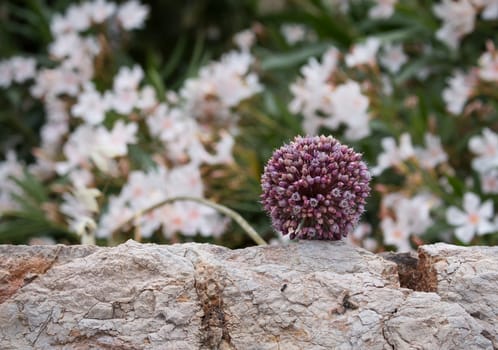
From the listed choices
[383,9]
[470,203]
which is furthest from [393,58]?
[470,203]

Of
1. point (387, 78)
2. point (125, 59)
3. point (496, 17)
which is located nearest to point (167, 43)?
point (125, 59)

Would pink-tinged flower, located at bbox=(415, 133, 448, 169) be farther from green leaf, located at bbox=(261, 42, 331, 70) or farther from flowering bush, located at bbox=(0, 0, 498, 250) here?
green leaf, located at bbox=(261, 42, 331, 70)

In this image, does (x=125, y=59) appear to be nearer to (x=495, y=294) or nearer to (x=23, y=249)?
(x=23, y=249)

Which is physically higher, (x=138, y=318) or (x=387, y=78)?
(x=387, y=78)

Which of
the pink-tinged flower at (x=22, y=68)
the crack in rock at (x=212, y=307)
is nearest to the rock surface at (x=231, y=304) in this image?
the crack in rock at (x=212, y=307)

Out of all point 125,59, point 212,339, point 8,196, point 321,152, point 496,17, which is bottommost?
point 212,339

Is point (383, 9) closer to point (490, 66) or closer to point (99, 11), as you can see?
point (490, 66)
